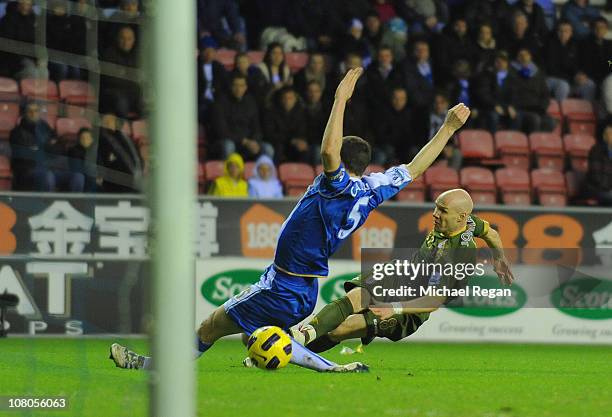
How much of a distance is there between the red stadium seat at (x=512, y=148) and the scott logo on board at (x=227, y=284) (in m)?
3.87

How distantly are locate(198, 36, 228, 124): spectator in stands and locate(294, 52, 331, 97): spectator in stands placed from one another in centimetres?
91

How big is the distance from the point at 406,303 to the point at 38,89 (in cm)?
377

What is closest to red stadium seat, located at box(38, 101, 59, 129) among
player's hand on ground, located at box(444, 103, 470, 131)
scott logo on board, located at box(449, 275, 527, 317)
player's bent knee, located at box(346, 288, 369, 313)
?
player's bent knee, located at box(346, 288, 369, 313)

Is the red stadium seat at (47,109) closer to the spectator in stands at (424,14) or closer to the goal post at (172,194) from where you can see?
the spectator in stands at (424,14)

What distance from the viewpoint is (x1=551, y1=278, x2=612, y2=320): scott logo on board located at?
12.3 meters

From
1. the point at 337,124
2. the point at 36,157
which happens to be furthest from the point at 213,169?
the point at 337,124

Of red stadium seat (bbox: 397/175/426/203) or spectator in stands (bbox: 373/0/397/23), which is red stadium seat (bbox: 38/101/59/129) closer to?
red stadium seat (bbox: 397/175/426/203)

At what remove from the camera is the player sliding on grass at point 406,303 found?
8.83 m

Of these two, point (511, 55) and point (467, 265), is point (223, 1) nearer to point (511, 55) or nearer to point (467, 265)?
point (511, 55)

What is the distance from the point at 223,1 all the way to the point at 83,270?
4.54m

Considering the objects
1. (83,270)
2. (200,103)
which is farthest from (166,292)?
(200,103)

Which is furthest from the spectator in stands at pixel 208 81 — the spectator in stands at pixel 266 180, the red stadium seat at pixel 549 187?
the red stadium seat at pixel 549 187

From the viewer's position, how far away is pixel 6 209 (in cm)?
1146

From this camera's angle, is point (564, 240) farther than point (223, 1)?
No
